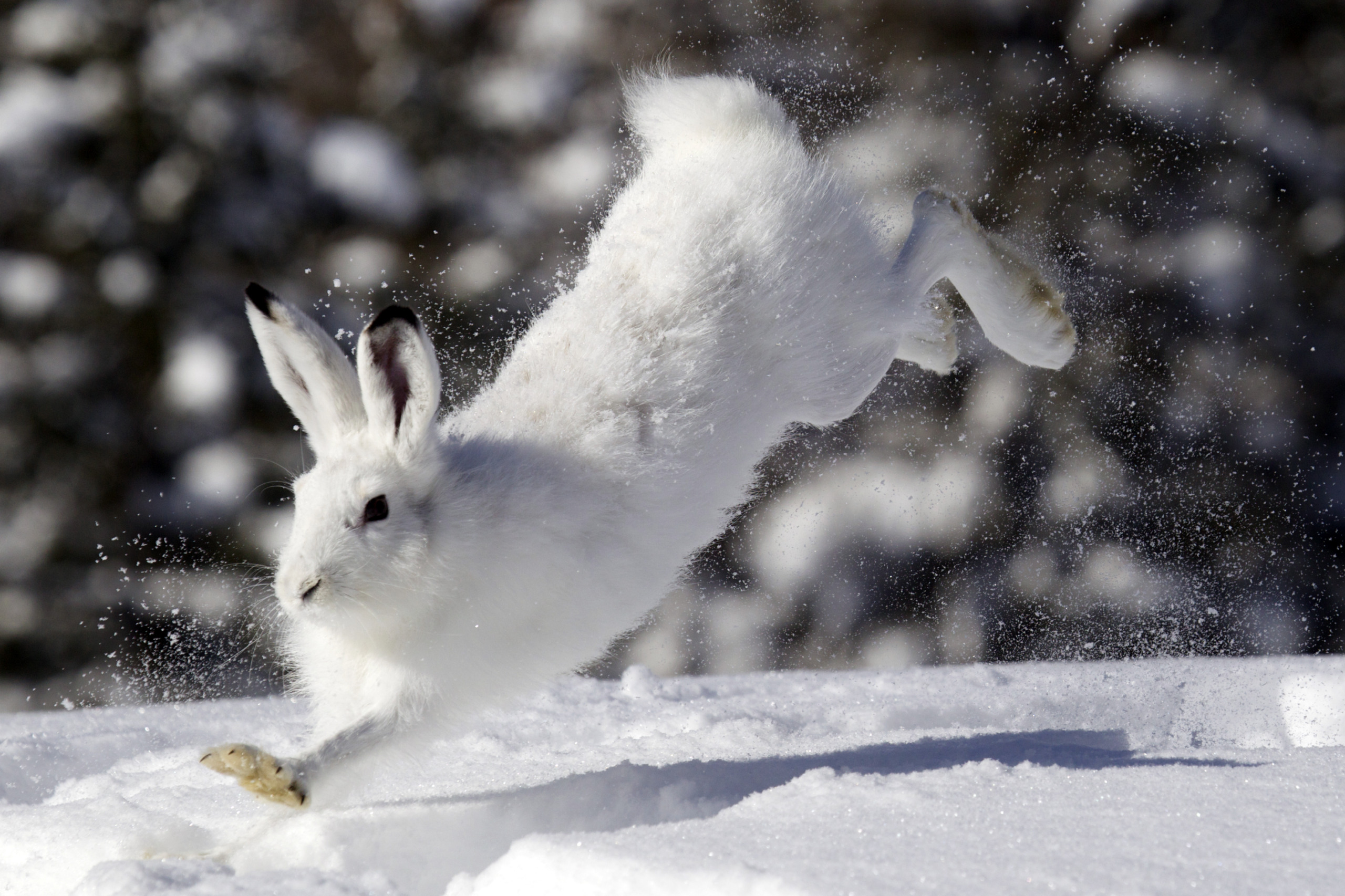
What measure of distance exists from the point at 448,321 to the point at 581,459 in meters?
3.78

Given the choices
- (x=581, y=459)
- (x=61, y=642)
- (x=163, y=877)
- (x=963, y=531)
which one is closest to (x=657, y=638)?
(x=963, y=531)

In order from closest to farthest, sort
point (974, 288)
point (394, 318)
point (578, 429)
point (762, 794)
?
1. point (762, 794)
2. point (394, 318)
3. point (578, 429)
4. point (974, 288)

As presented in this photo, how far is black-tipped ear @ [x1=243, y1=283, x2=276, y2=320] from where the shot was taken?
1904mm

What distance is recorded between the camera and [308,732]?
272 centimetres

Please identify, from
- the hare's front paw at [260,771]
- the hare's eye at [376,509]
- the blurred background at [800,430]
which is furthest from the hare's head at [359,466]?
the blurred background at [800,430]

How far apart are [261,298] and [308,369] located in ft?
0.44

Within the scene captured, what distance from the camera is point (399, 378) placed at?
193cm

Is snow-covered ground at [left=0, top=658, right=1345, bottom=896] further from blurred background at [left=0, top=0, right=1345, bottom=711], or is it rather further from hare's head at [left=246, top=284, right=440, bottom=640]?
blurred background at [left=0, top=0, right=1345, bottom=711]

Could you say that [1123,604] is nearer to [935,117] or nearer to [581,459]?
[935,117]

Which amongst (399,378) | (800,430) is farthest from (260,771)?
(800,430)

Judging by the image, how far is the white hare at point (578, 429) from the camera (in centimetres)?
185

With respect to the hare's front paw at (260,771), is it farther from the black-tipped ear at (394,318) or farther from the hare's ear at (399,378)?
the black-tipped ear at (394,318)

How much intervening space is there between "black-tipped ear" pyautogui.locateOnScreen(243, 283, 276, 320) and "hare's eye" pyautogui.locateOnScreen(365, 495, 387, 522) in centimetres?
34

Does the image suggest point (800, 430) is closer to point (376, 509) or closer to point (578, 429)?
point (578, 429)
